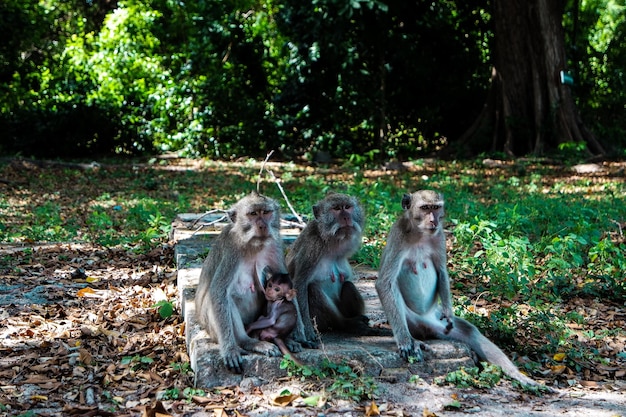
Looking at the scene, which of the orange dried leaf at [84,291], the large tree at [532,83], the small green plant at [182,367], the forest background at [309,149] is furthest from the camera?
the large tree at [532,83]

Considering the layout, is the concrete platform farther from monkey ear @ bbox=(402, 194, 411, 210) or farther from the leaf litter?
monkey ear @ bbox=(402, 194, 411, 210)

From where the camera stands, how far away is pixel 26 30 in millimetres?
20531

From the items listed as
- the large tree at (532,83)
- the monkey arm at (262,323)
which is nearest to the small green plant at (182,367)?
the monkey arm at (262,323)

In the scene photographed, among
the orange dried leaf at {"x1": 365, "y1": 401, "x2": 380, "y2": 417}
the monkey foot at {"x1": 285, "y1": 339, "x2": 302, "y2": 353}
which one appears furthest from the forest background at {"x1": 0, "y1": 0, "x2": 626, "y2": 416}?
the orange dried leaf at {"x1": 365, "y1": 401, "x2": 380, "y2": 417}

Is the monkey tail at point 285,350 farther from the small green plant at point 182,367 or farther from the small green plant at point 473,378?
the small green plant at point 473,378

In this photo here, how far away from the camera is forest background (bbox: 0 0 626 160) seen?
776 inches

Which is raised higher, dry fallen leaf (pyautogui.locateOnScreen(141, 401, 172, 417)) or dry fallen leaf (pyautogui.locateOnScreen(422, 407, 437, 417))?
dry fallen leaf (pyautogui.locateOnScreen(141, 401, 172, 417))

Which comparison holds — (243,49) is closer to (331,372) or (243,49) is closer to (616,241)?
(616,241)

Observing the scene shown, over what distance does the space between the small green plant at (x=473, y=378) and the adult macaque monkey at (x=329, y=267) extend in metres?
0.85

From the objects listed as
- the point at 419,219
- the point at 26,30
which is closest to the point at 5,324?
the point at 419,219

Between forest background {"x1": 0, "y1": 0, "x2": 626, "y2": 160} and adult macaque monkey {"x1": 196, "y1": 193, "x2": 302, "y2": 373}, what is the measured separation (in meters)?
14.2

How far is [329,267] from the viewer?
550 cm

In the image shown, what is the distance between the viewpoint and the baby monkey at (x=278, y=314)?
4.96 meters

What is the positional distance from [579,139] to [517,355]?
43.0 ft
